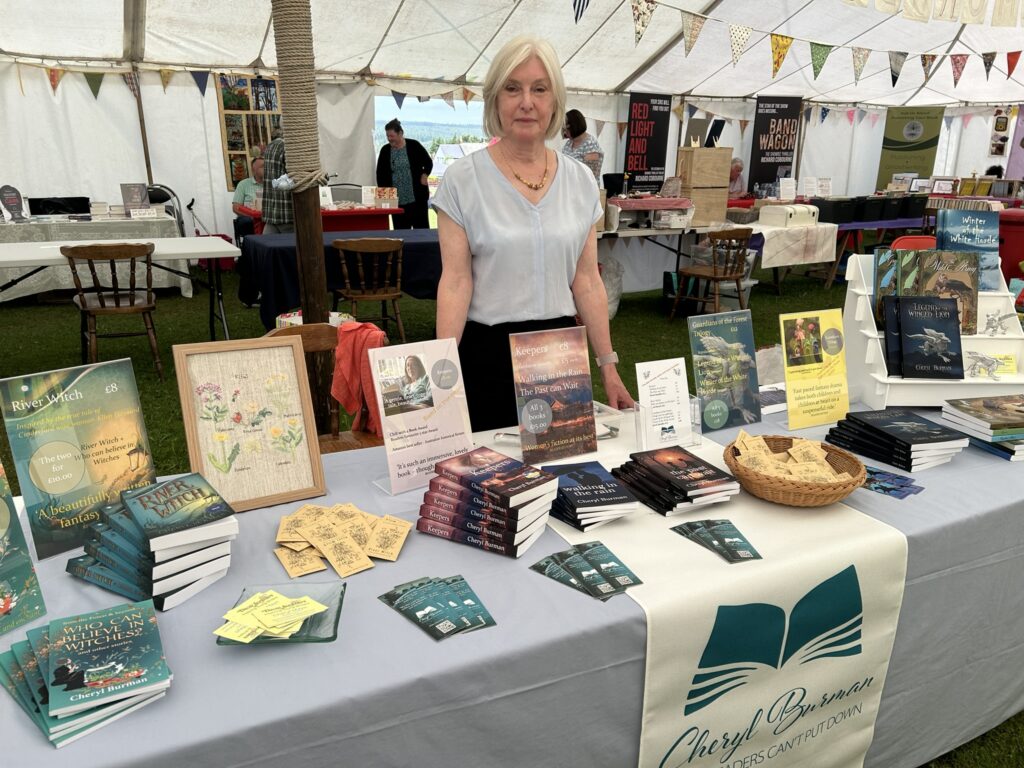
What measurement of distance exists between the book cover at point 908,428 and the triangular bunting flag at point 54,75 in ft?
27.2

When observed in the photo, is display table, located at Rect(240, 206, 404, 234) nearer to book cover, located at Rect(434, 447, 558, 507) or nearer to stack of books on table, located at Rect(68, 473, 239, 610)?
book cover, located at Rect(434, 447, 558, 507)

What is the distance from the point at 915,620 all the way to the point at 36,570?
156cm

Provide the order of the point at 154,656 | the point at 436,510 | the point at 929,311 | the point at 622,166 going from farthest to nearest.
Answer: the point at 622,166 → the point at 929,311 → the point at 436,510 → the point at 154,656

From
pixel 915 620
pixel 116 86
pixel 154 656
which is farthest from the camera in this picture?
pixel 116 86

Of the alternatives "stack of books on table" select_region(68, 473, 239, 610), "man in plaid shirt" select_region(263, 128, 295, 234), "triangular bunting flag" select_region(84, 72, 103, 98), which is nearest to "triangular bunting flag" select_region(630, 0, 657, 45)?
"man in plaid shirt" select_region(263, 128, 295, 234)

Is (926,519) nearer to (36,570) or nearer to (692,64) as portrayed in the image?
(36,570)

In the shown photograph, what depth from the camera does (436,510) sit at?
127 centimetres

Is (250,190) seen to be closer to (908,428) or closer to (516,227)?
(516,227)

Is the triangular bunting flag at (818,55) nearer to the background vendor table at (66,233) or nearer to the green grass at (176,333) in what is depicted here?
the green grass at (176,333)

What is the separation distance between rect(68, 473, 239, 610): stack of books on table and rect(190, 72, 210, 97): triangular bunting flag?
26.0 feet

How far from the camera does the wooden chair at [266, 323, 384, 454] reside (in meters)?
1.98

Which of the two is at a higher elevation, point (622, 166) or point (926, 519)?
point (622, 166)

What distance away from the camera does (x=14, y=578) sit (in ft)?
3.30

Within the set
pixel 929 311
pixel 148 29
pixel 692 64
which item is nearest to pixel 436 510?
pixel 929 311
